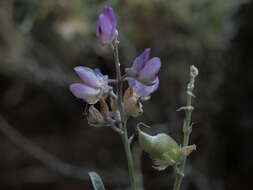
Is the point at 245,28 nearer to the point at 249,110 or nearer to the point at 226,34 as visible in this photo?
the point at 226,34

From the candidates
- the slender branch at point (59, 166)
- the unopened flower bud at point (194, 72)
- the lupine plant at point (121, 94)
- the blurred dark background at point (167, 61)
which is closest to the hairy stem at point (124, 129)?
the lupine plant at point (121, 94)

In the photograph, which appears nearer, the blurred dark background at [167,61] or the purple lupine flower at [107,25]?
the purple lupine flower at [107,25]

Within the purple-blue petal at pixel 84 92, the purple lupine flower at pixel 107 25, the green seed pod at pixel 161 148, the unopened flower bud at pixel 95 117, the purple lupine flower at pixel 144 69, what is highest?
the purple lupine flower at pixel 107 25

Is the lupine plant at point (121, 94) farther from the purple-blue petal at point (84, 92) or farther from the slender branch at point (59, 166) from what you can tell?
the slender branch at point (59, 166)

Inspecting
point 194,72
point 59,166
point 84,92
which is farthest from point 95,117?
A: point 59,166

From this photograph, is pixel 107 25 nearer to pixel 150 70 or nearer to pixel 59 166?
pixel 150 70

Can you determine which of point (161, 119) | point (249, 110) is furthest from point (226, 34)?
point (161, 119)

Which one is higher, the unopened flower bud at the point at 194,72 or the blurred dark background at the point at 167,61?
the blurred dark background at the point at 167,61
